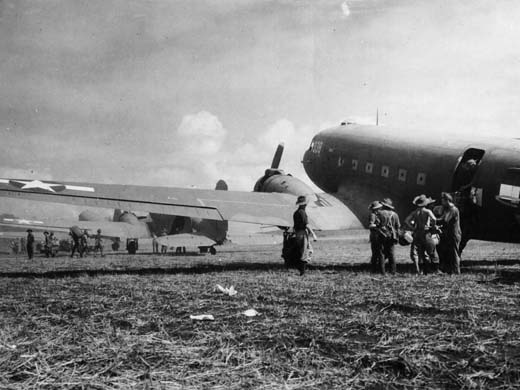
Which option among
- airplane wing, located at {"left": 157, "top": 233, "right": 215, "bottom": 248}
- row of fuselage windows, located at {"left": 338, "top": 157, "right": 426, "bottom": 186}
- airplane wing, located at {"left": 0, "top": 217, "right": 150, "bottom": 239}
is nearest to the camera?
row of fuselage windows, located at {"left": 338, "top": 157, "right": 426, "bottom": 186}

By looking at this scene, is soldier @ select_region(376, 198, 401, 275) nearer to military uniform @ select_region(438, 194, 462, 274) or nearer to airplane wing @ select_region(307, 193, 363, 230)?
military uniform @ select_region(438, 194, 462, 274)

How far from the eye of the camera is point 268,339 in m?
4.08

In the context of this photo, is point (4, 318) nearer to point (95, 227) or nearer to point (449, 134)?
point (449, 134)

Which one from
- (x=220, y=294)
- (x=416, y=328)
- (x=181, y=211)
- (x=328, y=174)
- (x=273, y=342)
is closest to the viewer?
(x=273, y=342)

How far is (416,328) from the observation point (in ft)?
14.6

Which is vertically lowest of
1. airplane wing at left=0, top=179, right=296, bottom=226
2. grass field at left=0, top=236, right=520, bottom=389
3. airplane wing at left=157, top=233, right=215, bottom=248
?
airplane wing at left=157, top=233, right=215, bottom=248

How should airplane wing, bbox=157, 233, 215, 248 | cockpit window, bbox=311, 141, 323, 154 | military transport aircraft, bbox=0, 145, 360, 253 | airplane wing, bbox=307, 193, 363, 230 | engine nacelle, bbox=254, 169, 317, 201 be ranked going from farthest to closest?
1. airplane wing, bbox=157, 233, 215, 248
2. cockpit window, bbox=311, 141, 323, 154
3. engine nacelle, bbox=254, 169, 317, 201
4. airplane wing, bbox=307, 193, 363, 230
5. military transport aircraft, bbox=0, 145, 360, 253

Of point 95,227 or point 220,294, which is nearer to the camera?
point 220,294

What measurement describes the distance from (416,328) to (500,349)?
2.95 feet

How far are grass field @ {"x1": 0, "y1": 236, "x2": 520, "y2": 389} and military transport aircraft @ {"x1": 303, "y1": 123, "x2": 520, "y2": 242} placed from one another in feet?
13.2

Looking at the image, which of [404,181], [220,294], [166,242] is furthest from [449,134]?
[166,242]

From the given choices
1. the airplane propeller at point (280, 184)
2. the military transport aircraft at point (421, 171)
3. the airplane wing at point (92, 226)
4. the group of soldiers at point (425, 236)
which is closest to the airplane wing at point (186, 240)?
the airplane wing at point (92, 226)

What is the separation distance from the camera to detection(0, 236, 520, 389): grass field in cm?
300

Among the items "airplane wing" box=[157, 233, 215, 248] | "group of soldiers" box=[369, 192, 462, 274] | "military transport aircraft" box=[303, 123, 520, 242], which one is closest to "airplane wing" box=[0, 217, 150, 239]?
"airplane wing" box=[157, 233, 215, 248]
